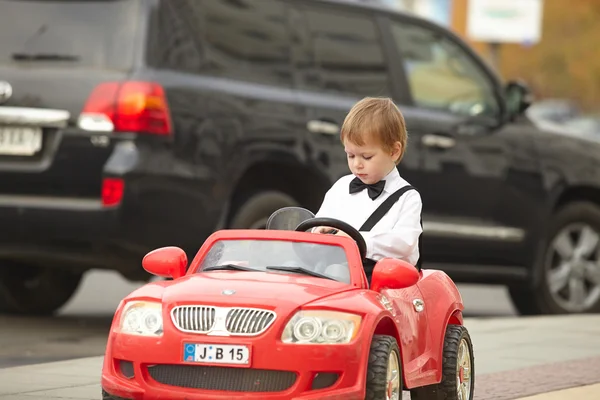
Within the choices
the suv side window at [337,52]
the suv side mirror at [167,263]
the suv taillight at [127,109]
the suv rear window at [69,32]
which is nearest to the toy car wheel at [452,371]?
the suv side mirror at [167,263]

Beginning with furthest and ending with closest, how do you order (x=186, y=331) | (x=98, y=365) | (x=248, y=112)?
(x=248, y=112), (x=98, y=365), (x=186, y=331)

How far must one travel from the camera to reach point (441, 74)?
11.3m

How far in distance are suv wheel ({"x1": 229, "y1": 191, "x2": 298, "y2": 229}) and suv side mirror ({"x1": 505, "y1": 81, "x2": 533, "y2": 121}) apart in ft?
6.62

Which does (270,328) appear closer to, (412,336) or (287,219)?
(412,336)

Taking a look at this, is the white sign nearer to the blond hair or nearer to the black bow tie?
the black bow tie

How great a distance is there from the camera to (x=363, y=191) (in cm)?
658

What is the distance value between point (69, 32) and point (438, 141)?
2.62 meters

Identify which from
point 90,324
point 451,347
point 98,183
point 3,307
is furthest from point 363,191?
point 3,307

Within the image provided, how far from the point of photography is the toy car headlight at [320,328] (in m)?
5.45

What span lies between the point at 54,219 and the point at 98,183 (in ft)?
1.10

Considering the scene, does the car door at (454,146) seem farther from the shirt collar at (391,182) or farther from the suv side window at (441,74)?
the shirt collar at (391,182)

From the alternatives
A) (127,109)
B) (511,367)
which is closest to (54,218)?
(127,109)

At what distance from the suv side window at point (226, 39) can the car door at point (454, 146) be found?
3.32 ft

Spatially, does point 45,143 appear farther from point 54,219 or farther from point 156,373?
point 156,373
